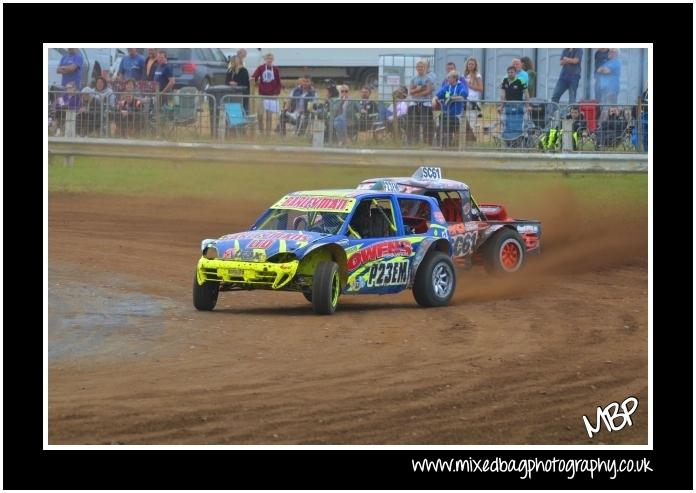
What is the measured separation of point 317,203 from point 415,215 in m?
1.73

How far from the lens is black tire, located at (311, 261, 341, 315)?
12656 mm

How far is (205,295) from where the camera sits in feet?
43.5

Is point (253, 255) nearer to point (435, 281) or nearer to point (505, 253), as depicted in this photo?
point (435, 281)

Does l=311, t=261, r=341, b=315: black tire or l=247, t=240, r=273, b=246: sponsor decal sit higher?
l=247, t=240, r=273, b=246: sponsor decal

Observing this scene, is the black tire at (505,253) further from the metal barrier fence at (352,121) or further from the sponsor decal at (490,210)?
the metal barrier fence at (352,121)

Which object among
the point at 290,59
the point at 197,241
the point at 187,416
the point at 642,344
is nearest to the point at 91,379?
the point at 187,416

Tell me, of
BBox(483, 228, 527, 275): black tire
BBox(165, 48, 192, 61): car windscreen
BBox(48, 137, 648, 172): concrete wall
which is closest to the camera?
BBox(483, 228, 527, 275): black tire

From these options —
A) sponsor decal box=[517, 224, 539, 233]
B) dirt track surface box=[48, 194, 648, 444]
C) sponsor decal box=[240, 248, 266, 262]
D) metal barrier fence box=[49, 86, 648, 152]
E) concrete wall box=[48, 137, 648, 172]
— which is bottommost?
dirt track surface box=[48, 194, 648, 444]

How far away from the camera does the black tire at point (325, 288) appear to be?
41.5 feet

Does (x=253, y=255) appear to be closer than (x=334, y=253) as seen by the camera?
Yes

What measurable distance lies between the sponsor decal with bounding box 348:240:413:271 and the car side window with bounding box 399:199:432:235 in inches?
19.0

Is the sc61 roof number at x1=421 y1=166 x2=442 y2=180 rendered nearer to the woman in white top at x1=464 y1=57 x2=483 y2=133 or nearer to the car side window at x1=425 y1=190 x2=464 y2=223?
the car side window at x1=425 y1=190 x2=464 y2=223

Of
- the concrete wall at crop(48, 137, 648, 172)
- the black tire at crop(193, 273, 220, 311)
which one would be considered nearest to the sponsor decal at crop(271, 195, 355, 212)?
the black tire at crop(193, 273, 220, 311)

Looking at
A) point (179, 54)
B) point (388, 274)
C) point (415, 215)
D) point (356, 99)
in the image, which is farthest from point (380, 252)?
point (179, 54)
